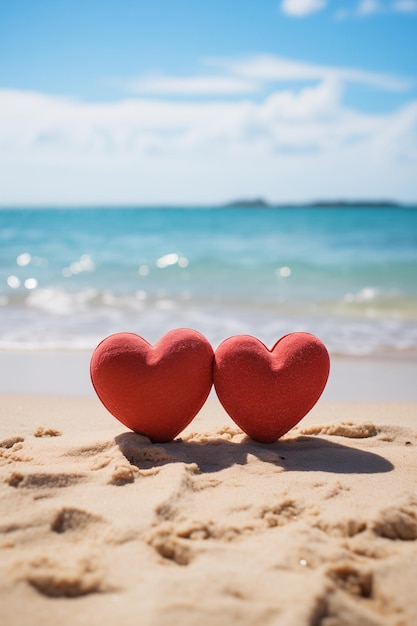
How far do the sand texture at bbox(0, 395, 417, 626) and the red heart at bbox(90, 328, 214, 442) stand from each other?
0.17 m

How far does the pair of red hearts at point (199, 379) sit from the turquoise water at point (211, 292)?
349cm

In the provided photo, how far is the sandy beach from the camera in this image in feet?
7.01

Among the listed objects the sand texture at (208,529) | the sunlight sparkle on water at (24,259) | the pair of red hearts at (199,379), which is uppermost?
the sunlight sparkle on water at (24,259)

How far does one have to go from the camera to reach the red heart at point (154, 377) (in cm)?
358

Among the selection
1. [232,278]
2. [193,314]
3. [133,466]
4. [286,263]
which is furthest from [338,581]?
[286,263]

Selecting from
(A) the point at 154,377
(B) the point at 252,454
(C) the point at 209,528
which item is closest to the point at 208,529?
(C) the point at 209,528

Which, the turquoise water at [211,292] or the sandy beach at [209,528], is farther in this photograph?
the turquoise water at [211,292]

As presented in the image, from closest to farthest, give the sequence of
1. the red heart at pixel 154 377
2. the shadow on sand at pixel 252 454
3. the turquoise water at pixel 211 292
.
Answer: the shadow on sand at pixel 252 454 < the red heart at pixel 154 377 < the turquoise water at pixel 211 292

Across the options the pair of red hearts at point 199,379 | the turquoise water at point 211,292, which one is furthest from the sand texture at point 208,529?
the turquoise water at point 211,292

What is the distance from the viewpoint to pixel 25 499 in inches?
113

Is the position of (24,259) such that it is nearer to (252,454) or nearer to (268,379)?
(268,379)

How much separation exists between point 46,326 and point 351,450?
18.4 feet

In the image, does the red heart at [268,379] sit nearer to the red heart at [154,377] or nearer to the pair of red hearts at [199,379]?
the pair of red hearts at [199,379]

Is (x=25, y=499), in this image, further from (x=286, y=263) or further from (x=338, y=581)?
(x=286, y=263)
